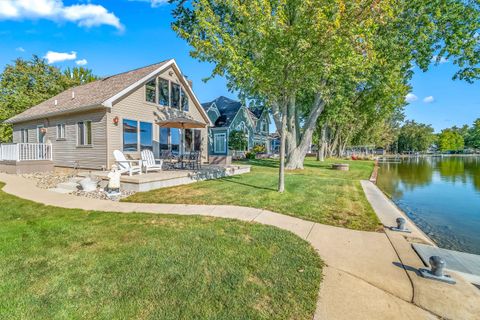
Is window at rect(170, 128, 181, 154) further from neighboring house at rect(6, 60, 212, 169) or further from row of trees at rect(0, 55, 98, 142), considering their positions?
row of trees at rect(0, 55, 98, 142)

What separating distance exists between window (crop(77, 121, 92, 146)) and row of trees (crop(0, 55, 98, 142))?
18.4m

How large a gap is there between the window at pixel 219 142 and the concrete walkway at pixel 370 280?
785 inches

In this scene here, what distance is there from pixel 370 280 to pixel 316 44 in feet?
19.7

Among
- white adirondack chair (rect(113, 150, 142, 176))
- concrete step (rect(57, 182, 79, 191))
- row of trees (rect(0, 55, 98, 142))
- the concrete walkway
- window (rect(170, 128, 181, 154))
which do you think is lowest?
the concrete walkway

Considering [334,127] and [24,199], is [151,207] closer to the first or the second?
[24,199]

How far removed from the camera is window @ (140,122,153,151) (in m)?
12.7

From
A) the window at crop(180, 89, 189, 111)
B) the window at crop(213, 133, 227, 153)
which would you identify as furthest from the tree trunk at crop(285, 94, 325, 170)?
the window at crop(213, 133, 227, 153)

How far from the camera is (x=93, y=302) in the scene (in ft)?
8.20

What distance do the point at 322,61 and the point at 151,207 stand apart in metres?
6.34

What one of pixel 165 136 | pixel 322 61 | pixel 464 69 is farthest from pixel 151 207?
pixel 464 69

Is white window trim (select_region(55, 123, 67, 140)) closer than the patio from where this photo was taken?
No

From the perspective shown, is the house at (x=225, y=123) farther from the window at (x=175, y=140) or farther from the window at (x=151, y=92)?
the window at (x=151, y=92)

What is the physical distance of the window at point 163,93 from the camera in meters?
13.8

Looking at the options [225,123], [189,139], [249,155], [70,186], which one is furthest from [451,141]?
[70,186]
